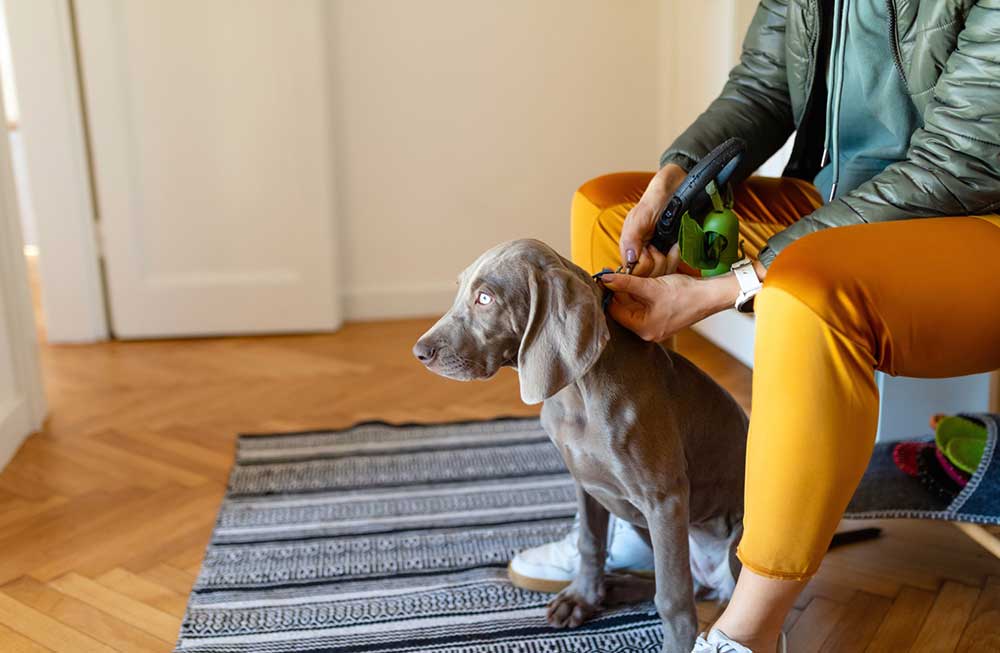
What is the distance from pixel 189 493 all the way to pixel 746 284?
1.26 meters

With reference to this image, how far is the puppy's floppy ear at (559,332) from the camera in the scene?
3.67 feet

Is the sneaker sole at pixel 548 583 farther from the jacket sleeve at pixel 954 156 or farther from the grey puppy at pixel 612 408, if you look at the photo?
the jacket sleeve at pixel 954 156

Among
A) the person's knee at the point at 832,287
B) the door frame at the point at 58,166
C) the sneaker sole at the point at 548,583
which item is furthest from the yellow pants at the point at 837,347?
the door frame at the point at 58,166

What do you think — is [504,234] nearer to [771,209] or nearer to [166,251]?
[166,251]

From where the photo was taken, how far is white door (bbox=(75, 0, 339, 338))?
9.32 ft

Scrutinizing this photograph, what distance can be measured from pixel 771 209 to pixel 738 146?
10.1 inches

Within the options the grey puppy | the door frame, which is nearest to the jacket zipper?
the grey puppy

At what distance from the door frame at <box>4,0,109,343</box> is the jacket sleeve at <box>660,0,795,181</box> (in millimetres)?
2044

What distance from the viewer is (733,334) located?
2680mm

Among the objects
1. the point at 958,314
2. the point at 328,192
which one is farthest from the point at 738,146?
the point at 328,192

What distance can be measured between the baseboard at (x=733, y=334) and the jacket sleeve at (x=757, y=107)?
98cm

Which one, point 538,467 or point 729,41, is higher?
point 729,41

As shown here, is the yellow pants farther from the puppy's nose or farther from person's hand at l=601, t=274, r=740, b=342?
the puppy's nose

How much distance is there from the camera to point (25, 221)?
165 inches
